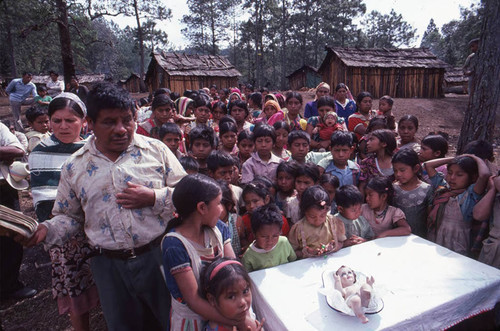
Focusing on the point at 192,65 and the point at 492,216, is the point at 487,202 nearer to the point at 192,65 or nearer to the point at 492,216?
the point at 492,216

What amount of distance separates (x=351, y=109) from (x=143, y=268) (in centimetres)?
476

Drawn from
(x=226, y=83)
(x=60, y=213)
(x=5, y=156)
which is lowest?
(x=60, y=213)

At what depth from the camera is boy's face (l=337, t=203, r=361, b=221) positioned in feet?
8.11

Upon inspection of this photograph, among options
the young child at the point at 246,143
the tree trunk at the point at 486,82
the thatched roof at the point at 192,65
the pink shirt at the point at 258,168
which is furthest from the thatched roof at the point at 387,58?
the pink shirt at the point at 258,168

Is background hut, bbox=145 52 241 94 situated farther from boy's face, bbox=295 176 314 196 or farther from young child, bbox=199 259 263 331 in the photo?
young child, bbox=199 259 263 331

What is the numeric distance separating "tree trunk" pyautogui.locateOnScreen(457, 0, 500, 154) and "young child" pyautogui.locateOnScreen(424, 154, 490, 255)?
2.38 m

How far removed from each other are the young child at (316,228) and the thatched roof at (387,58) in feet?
51.9

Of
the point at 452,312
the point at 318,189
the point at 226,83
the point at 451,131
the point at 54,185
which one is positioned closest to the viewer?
the point at 452,312

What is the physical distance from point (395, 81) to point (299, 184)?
1726cm

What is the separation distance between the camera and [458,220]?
2508 millimetres

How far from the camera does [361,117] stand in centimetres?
470

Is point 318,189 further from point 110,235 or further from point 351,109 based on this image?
point 351,109

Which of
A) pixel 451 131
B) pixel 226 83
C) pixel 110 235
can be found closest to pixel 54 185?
pixel 110 235

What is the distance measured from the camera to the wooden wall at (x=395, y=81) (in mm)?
16658
